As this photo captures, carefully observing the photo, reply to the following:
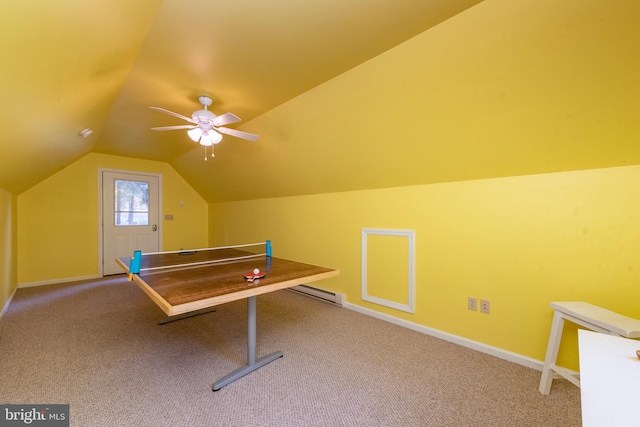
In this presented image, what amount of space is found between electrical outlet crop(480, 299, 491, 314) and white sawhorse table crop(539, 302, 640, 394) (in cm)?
48

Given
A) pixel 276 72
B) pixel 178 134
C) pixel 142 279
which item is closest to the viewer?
pixel 142 279

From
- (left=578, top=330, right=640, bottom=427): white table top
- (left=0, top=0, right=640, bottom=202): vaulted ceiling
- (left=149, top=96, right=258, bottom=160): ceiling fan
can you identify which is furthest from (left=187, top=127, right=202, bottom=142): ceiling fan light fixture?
(left=578, top=330, right=640, bottom=427): white table top

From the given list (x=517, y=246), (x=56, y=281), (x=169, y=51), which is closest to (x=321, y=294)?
(x=517, y=246)

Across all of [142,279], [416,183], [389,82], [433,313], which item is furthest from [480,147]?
[142,279]

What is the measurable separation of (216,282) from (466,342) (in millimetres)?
2245

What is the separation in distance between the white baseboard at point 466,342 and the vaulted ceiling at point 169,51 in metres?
2.54

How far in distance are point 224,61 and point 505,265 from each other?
2818mm

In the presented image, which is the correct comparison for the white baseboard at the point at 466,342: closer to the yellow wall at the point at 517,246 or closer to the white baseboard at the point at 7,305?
the yellow wall at the point at 517,246

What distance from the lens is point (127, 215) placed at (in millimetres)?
5008

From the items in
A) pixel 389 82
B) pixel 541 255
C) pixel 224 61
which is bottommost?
pixel 541 255

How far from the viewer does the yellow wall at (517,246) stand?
1688 millimetres

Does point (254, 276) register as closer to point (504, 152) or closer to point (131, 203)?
point (504, 152)

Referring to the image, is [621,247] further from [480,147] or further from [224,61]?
[224,61]

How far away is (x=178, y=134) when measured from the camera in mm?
3654
